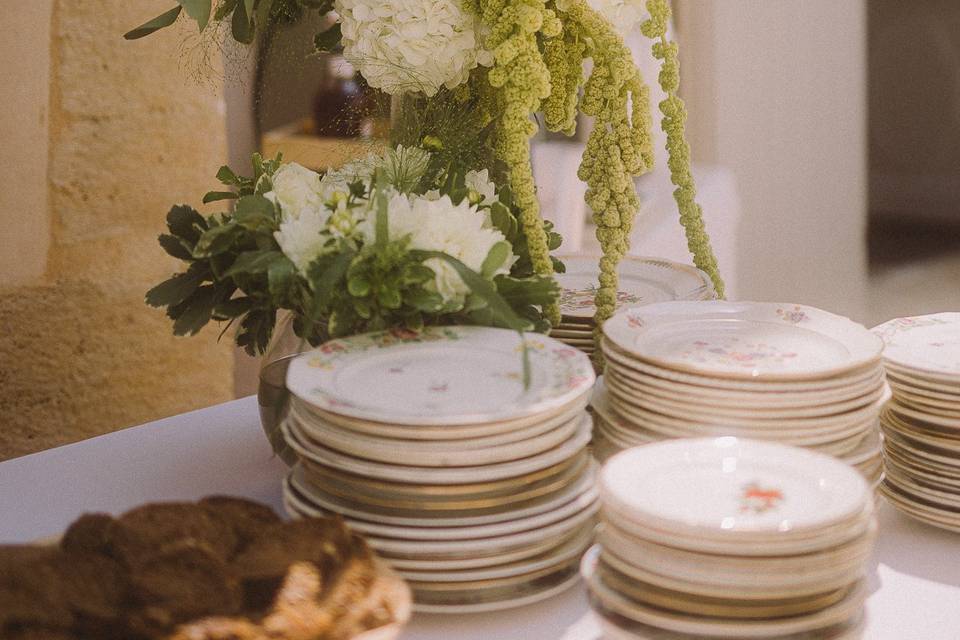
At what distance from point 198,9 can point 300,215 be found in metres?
0.31

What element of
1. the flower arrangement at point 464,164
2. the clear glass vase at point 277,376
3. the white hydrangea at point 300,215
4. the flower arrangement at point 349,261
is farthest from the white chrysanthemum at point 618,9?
the clear glass vase at point 277,376

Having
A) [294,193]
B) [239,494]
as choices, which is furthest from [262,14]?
[239,494]

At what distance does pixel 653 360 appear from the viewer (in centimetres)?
83

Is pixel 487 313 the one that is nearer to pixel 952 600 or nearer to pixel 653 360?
pixel 653 360

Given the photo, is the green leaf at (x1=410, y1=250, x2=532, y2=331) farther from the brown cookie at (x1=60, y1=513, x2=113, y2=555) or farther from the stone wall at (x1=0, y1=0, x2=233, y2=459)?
the stone wall at (x1=0, y1=0, x2=233, y2=459)

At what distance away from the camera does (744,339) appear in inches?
36.2

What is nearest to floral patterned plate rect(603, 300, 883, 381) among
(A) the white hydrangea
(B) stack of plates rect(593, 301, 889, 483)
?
(B) stack of plates rect(593, 301, 889, 483)

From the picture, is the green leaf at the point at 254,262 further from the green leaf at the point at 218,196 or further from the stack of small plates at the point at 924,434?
the stack of small plates at the point at 924,434

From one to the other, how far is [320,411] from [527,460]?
0.15m

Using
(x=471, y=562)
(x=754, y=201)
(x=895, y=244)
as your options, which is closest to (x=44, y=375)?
A: (x=471, y=562)

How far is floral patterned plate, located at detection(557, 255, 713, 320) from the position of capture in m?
1.13

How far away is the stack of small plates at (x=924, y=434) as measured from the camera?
86 cm

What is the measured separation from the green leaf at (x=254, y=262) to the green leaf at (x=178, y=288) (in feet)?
0.23

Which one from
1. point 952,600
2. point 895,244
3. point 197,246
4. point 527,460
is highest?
point 197,246
